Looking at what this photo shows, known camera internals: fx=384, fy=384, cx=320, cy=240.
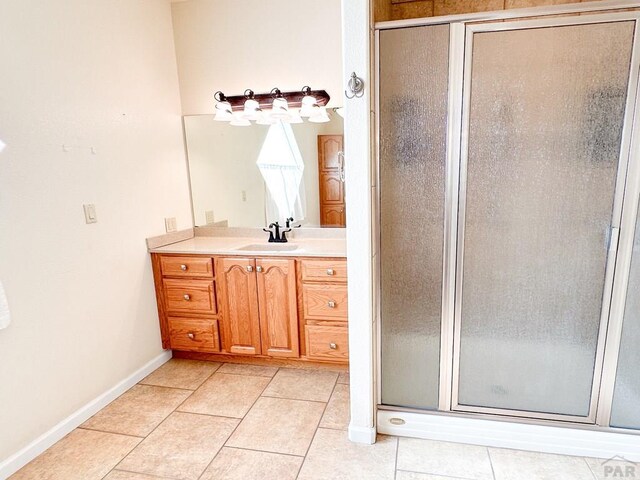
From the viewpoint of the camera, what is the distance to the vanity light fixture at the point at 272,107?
2732 millimetres

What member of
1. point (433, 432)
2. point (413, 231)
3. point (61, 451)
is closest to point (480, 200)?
point (413, 231)

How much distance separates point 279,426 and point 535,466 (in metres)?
1.27

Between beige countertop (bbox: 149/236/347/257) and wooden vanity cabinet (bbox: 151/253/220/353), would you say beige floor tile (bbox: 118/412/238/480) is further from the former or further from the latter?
beige countertop (bbox: 149/236/347/257)

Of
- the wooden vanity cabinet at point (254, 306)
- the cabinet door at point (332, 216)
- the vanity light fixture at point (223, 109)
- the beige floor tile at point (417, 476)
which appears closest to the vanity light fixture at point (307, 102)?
the vanity light fixture at point (223, 109)

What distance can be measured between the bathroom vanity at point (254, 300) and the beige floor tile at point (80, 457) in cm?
82

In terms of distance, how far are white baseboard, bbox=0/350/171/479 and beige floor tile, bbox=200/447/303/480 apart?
0.90 metres

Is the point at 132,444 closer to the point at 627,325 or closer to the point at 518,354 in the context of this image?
the point at 518,354

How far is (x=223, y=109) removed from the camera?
2.84m

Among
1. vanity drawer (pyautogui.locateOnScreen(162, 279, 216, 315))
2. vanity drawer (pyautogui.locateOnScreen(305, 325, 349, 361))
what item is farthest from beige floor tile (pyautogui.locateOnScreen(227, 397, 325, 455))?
vanity drawer (pyautogui.locateOnScreen(162, 279, 216, 315))

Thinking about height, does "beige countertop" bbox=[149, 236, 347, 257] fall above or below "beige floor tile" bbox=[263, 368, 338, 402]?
above

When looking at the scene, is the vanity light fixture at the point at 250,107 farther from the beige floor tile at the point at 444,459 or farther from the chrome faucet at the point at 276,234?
the beige floor tile at the point at 444,459

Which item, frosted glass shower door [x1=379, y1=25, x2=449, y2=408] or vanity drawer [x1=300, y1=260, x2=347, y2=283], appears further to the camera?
vanity drawer [x1=300, y1=260, x2=347, y2=283]

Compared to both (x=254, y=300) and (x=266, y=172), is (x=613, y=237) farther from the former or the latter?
(x=266, y=172)

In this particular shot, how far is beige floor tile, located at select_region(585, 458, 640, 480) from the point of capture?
1.70 m
